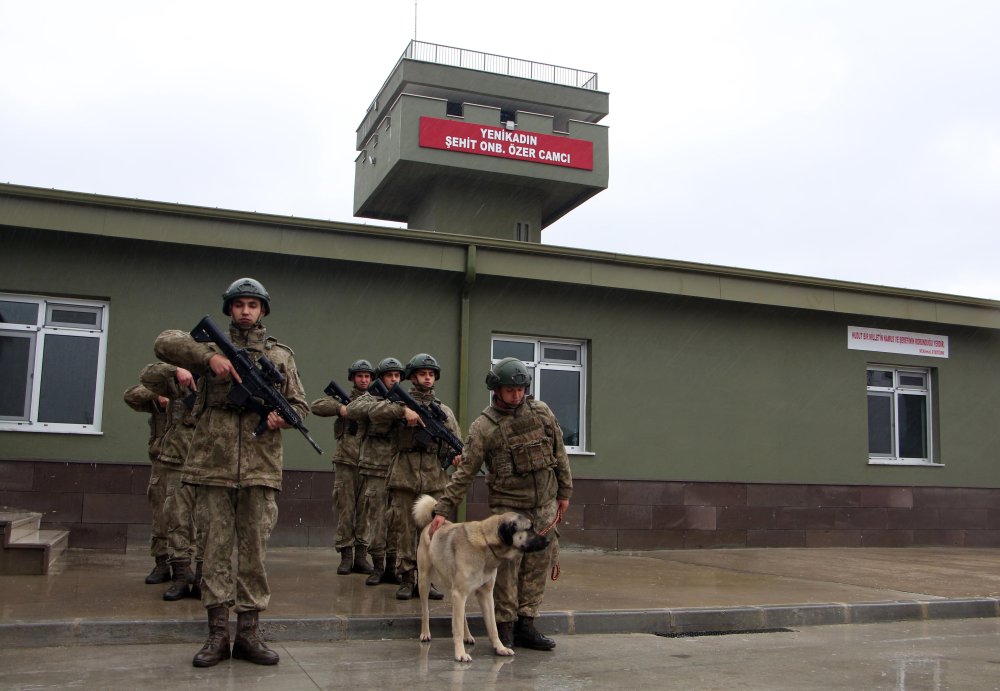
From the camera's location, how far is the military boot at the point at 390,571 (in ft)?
29.3

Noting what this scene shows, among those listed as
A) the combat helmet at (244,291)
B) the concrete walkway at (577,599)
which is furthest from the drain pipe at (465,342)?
the combat helmet at (244,291)

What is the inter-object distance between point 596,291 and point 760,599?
605 centimetres

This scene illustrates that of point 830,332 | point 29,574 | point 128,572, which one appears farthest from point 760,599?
point 830,332

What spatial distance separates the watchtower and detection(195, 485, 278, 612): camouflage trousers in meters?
21.0

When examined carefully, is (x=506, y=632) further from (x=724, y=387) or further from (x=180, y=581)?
(x=724, y=387)

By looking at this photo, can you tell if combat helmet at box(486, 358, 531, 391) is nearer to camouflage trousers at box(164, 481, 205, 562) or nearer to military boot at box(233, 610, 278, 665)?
military boot at box(233, 610, 278, 665)

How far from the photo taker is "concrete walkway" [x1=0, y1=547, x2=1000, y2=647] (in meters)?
6.54

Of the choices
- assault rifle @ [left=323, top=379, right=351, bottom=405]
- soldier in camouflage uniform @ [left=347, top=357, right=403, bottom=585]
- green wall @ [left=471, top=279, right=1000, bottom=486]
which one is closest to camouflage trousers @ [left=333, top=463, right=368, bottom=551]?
soldier in camouflage uniform @ [left=347, top=357, right=403, bottom=585]

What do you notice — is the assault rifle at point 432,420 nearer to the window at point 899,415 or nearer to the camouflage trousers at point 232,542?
the camouflage trousers at point 232,542

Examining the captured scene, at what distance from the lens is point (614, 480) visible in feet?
43.8

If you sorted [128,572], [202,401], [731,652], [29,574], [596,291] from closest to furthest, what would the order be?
[202,401] < [731,652] < [29,574] < [128,572] < [596,291]

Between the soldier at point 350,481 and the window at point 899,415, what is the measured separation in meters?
9.24

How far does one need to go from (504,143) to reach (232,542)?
23.2m

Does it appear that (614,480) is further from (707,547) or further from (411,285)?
(411,285)
